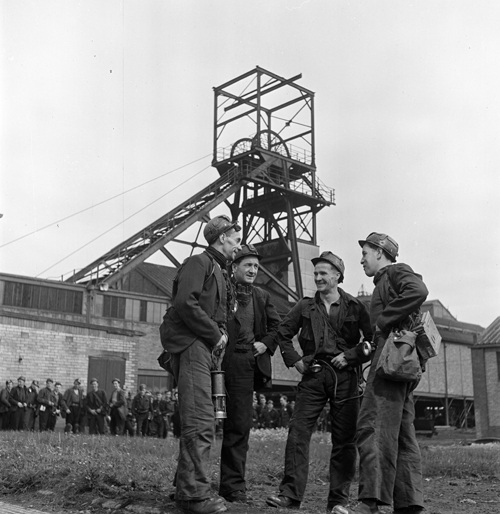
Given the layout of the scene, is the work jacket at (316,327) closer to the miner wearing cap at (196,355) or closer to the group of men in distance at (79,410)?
the miner wearing cap at (196,355)

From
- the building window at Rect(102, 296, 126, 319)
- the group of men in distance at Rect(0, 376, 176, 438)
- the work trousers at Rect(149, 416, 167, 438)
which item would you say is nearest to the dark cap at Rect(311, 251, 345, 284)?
the group of men in distance at Rect(0, 376, 176, 438)

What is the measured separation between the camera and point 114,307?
3434 centimetres

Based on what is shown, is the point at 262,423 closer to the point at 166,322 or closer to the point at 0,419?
the point at 0,419

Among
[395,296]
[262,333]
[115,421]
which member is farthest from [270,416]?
[395,296]

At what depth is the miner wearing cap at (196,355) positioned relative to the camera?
4957mm

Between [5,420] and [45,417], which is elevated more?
[45,417]

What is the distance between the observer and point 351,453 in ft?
18.9

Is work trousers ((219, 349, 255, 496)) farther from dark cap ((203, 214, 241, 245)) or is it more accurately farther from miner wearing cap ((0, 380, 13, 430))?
miner wearing cap ((0, 380, 13, 430))

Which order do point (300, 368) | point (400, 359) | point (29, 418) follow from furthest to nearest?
point (29, 418)
point (300, 368)
point (400, 359)

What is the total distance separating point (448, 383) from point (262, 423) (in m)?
19.5

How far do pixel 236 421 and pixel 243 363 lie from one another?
0.49 m

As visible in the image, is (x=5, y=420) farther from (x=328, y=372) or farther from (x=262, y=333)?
(x=328, y=372)

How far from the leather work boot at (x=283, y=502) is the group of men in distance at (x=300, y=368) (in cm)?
1

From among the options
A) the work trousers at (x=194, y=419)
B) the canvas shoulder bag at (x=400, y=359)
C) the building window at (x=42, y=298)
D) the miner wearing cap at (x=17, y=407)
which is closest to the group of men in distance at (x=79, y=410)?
the miner wearing cap at (x=17, y=407)
